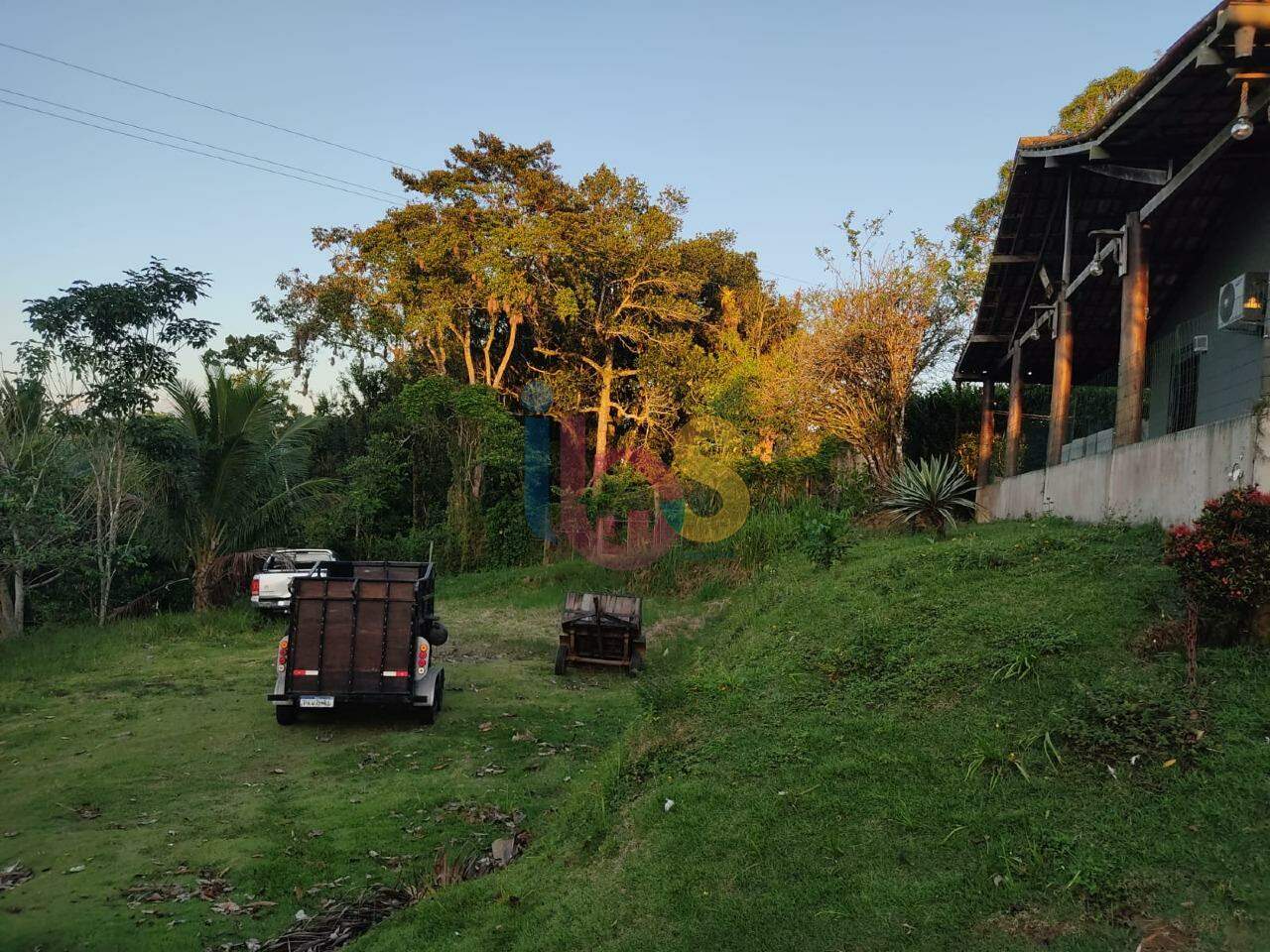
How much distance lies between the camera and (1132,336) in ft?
38.7

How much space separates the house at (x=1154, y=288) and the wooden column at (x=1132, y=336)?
0.8 inches

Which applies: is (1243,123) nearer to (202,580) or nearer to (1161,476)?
(1161,476)

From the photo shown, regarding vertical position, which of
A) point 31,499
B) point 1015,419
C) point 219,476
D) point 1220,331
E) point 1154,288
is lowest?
point 31,499

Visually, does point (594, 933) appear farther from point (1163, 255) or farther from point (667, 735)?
point (1163, 255)

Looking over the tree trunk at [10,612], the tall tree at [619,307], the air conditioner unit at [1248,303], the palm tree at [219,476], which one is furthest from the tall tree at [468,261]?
the air conditioner unit at [1248,303]

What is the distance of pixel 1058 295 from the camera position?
15602 millimetres

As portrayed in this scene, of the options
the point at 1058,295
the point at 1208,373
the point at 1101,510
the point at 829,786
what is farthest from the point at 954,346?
the point at 829,786

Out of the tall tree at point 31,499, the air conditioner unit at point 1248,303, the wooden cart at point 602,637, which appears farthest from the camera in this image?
the tall tree at point 31,499

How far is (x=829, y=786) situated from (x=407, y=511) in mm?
29220

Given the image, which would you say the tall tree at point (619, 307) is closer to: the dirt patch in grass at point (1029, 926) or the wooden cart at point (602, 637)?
the wooden cart at point (602, 637)

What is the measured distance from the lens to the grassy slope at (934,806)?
181 inches

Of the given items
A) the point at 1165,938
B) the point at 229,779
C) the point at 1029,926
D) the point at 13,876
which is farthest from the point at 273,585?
the point at 1165,938

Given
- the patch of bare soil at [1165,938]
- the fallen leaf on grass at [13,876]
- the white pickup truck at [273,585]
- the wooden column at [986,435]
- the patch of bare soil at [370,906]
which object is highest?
Answer: the wooden column at [986,435]

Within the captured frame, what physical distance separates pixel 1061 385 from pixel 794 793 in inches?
436
